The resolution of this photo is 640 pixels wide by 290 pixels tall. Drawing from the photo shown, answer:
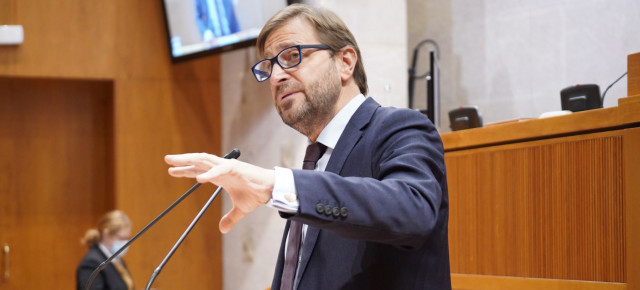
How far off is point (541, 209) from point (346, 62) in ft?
3.53

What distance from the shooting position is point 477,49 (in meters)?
5.50

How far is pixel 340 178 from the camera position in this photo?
1.26m

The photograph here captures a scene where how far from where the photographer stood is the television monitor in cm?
520

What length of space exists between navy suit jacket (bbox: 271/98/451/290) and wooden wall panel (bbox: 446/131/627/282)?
0.97m

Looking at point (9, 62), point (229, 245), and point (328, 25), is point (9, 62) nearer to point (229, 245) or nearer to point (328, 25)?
point (229, 245)

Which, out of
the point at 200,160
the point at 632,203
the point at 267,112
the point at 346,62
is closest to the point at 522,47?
the point at 267,112

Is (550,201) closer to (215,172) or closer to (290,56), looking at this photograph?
(290,56)

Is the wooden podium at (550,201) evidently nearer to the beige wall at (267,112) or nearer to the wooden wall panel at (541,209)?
the wooden wall panel at (541,209)

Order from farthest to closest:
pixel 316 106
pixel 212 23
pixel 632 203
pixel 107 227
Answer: pixel 212 23 < pixel 107 227 < pixel 632 203 < pixel 316 106

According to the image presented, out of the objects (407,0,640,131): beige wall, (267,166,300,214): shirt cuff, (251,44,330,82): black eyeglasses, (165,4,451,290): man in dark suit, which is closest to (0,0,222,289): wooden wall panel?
(407,0,640,131): beige wall

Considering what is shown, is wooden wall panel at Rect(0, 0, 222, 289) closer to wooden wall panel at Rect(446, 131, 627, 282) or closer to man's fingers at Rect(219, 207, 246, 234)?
wooden wall panel at Rect(446, 131, 627, 282)

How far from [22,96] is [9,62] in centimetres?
60

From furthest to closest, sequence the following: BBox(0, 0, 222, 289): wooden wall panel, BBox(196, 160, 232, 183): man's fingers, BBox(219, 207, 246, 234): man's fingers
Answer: BBox(0, 0, 222, 289): wooden wall panel
BBox(219, 207, 246, 234): man's fingers
BBox(196, 160, 232, 183): man's fingers

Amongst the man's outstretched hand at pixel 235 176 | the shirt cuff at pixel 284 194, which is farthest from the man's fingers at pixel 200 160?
the shirt cuff at pixel 284 194
